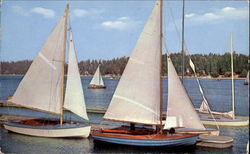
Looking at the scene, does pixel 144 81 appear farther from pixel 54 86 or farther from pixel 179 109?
pixel 54 86

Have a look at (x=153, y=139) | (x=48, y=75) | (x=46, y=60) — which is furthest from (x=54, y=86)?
(x=153, y=139)

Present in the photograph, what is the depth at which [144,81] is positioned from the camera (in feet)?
48.8

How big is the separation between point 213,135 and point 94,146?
6164mm

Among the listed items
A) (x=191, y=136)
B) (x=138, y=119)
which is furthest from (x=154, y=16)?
(x=191, y=136)

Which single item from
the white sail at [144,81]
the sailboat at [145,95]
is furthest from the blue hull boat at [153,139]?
the white sail at [144,81]

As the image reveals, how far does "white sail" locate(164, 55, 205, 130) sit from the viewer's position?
1452 centimetres

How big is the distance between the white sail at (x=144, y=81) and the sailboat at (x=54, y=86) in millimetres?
2873

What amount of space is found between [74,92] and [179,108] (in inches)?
227

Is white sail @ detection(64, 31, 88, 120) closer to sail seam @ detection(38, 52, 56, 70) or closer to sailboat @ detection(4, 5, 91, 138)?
sailboat @ detection(4, 5, 91, 138)

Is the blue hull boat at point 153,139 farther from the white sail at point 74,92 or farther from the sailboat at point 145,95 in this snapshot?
the white sail at point 74,92

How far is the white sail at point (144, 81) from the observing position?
14.6 metres

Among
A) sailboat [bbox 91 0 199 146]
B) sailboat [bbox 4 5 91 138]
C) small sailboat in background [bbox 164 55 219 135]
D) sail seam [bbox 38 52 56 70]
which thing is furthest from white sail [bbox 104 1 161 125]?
sail seam [bbox 38 52 56 70]

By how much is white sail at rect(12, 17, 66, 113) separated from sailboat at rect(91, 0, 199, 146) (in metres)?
3.84

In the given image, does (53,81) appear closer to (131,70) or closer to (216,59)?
(131,70)
